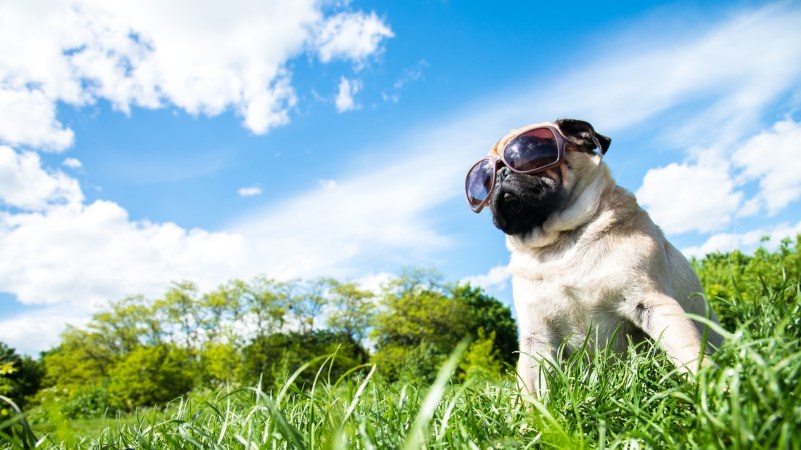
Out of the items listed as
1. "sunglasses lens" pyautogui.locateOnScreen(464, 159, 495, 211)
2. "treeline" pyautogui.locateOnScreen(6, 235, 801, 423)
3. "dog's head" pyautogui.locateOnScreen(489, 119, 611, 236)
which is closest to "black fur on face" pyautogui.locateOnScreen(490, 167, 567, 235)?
"dog's head" pyautogui.locateOnScreen(489, 119, 611, 236)

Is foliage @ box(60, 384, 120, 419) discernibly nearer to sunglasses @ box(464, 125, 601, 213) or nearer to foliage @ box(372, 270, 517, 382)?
foliage @ box(372, 270, 517, 382)

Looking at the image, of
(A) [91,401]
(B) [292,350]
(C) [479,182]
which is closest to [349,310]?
(B) [292,350]

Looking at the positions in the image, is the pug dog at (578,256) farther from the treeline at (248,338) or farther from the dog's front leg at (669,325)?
the treeline at (248,338)

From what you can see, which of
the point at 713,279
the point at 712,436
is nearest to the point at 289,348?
the point at 713,279

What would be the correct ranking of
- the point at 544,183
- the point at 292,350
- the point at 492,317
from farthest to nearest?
the point at 492,317 < the point at 292,350 < the point at 544,183

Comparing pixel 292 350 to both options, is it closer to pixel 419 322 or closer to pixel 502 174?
pixel 419 322

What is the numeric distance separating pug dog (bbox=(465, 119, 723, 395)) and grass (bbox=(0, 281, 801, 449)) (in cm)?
56

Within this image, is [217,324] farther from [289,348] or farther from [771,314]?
[771,314]

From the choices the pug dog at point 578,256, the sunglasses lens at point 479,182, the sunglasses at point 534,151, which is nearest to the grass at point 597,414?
the pug dog at point 578,256

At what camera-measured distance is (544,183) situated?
3.83 meters

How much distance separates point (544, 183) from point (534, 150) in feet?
0.89

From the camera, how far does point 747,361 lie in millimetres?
1470

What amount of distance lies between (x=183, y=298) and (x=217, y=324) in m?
3.45

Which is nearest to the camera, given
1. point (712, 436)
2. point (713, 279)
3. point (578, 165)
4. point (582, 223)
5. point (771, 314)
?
point (712, 436)
